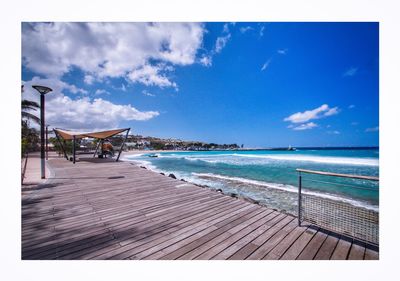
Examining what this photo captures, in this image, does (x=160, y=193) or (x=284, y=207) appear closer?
(x=160, y=193)

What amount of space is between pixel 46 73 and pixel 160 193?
393 cm

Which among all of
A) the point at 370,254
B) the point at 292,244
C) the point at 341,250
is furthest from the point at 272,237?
the point at 370,254

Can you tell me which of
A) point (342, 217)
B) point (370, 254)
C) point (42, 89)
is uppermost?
point (42, 89)

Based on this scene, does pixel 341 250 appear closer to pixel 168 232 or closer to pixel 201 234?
pixel 201 234

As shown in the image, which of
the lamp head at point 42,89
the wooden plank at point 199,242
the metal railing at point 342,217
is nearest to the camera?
the wooden plank at point 199,242

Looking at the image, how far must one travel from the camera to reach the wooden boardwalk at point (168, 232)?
194 cm

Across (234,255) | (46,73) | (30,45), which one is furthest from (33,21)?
(234,255)

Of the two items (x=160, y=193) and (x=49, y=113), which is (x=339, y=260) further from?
(x=49, y=113)

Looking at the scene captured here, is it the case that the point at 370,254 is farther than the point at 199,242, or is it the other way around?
the point at 199,242

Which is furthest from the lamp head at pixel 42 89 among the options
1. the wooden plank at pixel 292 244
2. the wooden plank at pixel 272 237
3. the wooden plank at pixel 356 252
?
the wooden plank at pixel 356 252

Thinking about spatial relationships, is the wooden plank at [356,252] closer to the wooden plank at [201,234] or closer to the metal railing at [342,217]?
the metal railing at [342,217]

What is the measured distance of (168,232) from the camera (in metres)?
2.29
